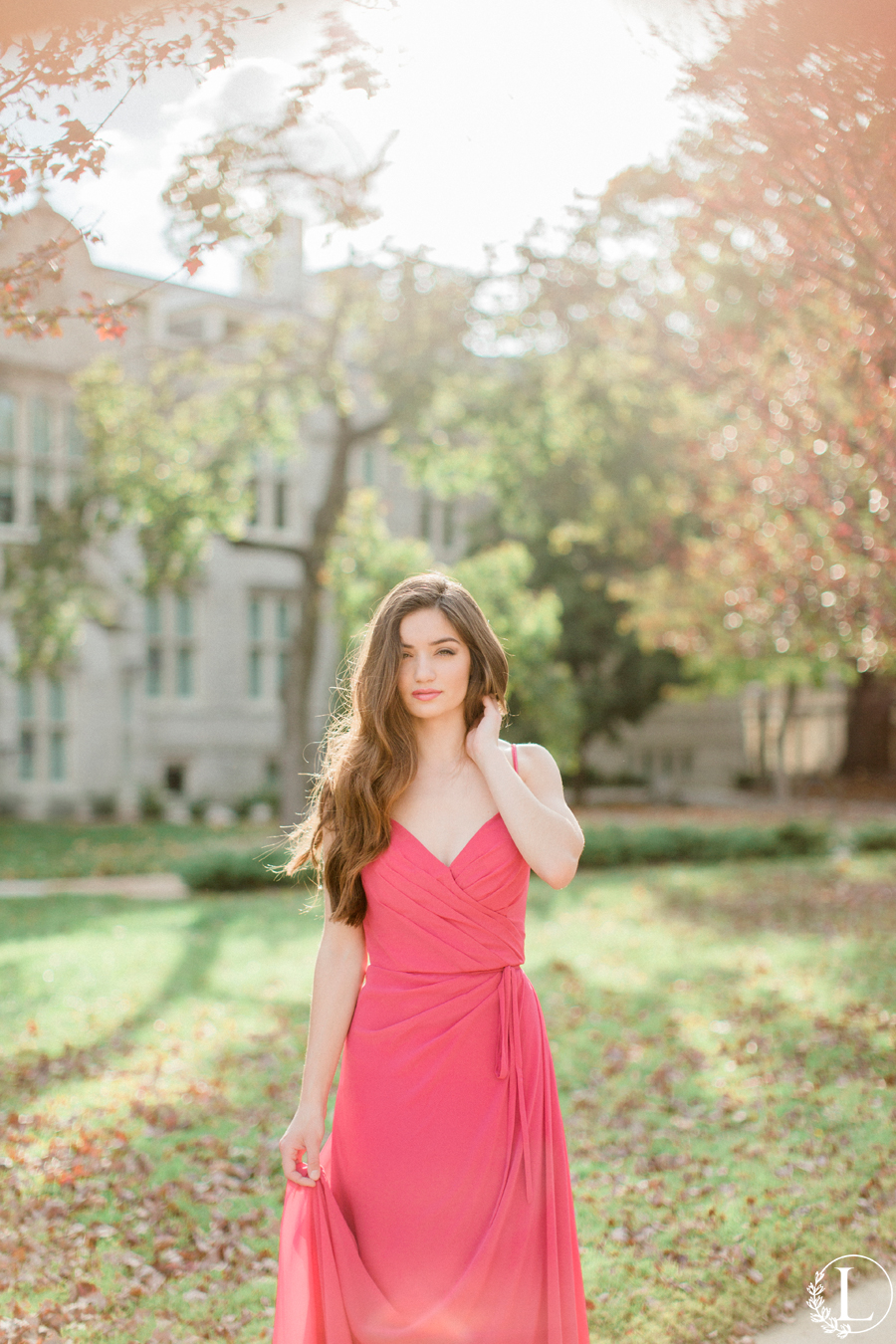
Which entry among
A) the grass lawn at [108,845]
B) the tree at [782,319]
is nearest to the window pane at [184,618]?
the grass lawn at [108,845]

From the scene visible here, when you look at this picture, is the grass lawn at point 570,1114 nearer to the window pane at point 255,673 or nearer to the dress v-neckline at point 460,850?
the dress v-neckline at point 460,850

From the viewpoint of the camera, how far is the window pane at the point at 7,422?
22.7m

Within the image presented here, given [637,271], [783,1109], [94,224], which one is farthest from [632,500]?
[94,224]

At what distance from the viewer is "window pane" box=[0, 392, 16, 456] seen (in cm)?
2270

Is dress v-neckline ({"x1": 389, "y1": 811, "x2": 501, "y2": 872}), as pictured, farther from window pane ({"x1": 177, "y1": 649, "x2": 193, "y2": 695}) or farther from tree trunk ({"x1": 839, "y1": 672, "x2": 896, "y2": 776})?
tree trunk ({"x1": 839, "y1": 672, "x2": 896, "y2": 776})

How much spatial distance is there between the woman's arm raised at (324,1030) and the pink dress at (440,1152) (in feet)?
0.13

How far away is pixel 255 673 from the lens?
26844 millimetres

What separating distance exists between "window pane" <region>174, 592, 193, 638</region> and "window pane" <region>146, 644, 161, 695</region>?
2.24 feet

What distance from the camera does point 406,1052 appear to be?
2.79m

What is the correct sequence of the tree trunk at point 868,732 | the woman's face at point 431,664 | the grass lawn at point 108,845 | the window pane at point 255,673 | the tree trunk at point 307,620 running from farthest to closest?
the tree trunk at point 868,732 → the window pane at point 255,673 → the tree trunk at point 307,620 → the grass lawn at point 108,845 → the woman's face at point 431,664

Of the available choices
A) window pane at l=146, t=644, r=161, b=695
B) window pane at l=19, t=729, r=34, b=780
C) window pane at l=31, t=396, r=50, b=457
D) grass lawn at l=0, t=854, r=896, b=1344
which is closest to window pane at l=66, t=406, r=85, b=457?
window pane at l=31, t=396, r=50, b=457

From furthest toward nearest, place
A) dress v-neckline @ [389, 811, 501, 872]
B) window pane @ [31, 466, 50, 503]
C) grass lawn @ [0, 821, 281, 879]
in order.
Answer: window pane @ [31, 466, 50, 503] → grass lawn @ [0, 821, 281, 879] → dress v-neckline @ [389, 811, 501, 872]

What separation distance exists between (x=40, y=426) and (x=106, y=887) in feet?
37.2

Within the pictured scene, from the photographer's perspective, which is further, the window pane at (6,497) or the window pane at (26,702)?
the window pane at (26,702)
